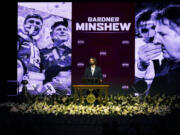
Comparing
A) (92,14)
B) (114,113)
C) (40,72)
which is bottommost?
(114,113)

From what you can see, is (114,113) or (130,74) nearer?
(114,113)

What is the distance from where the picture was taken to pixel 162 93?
1038 centimetres

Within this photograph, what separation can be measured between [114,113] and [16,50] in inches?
193

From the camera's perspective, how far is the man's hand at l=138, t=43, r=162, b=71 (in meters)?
10.4

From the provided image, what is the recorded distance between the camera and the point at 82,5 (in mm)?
10547

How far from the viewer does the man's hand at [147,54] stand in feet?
34.1

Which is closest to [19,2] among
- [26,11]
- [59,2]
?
[26,11]

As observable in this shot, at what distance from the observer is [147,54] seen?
10430 millimetres

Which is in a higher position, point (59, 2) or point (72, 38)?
point (59, 2)

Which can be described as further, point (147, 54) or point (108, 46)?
point (108, 46)

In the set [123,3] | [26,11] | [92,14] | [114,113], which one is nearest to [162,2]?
[123,3]

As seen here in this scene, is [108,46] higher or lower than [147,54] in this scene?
higher

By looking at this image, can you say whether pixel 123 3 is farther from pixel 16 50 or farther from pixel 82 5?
pixel 16 50

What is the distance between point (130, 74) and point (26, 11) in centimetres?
373
